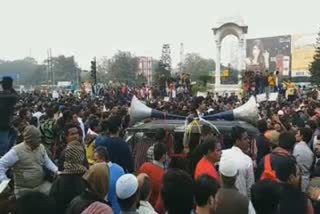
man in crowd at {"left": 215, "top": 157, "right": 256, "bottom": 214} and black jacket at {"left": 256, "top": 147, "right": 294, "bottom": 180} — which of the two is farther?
black jacket at {"left": 256, "top": 147, "right": 294, "bottom": 180}

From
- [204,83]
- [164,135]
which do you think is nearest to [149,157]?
[164,135]

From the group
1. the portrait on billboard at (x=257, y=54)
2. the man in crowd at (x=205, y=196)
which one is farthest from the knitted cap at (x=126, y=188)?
the portrait on billboard at (x=257, y=54)

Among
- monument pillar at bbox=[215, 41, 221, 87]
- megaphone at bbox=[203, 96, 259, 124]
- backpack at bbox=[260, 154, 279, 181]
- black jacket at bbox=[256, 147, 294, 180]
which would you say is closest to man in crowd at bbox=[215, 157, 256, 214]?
black jacket at bbox=[256, 147, 294, 180]

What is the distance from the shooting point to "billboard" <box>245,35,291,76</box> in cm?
9112

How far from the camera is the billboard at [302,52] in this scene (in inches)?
3349

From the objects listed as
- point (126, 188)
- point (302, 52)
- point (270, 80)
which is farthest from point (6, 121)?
point (302, 52)

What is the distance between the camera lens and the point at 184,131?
914 centimetres

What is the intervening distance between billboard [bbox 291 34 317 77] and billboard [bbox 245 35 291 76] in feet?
5.04

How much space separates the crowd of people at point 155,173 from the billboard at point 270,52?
80871 mm

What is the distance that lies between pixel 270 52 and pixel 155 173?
90.1 meters

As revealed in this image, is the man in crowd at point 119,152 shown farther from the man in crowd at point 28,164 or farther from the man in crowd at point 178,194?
the man in crowd at point 178,194

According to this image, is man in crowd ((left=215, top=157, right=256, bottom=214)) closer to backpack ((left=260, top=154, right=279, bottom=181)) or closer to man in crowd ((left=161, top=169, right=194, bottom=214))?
man in crowd ((left=161, top=169, right=194, bottom=214))

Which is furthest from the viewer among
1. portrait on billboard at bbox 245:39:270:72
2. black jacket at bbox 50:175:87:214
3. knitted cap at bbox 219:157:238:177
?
portrait on billboard at bbox 245:39:270:72

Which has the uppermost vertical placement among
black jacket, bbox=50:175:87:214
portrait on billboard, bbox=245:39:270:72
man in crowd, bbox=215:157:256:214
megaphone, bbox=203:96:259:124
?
portrait on billboard, bbox=245:39:270:72
